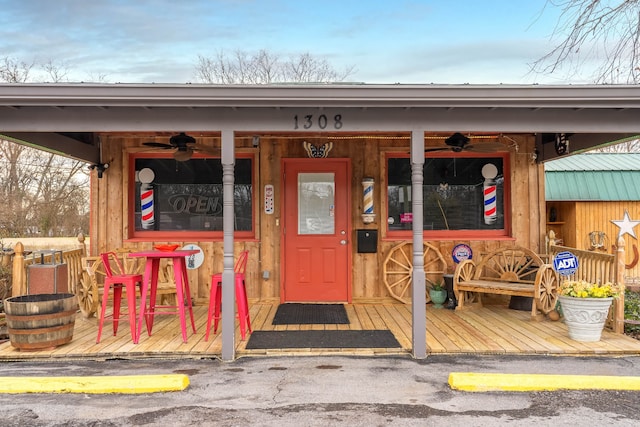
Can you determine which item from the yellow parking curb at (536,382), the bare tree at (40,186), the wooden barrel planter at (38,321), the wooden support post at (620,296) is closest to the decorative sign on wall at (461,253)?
the wooden support post at (620,296)

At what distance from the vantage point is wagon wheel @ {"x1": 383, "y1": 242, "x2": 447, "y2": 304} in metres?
6.63

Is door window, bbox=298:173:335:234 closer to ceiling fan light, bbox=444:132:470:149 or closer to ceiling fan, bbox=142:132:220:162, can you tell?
ceiling fan, bbox=142:132:220:162

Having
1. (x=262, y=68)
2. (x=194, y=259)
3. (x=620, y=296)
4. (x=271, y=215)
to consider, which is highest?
(x=262, y=68)

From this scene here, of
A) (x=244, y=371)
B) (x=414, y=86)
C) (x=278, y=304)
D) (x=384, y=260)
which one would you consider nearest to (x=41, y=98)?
(x=244, y=371)

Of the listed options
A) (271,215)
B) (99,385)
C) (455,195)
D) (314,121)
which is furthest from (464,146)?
(99,385)

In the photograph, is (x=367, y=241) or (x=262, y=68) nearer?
(x=367, y=241)

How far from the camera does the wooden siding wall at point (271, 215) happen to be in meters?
6.62

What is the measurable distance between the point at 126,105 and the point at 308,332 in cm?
278

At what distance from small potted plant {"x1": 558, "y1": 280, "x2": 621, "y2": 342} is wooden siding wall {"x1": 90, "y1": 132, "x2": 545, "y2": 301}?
2.04 meters

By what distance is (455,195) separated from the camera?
22.3 ft

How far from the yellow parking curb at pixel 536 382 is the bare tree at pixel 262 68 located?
57.1 ft

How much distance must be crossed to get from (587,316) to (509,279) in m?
1.69

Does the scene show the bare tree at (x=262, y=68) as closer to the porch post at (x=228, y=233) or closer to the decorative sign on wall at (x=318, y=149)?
the decorative sign on wall at (x=318, y=149)

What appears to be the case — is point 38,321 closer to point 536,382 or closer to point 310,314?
point 310,314
